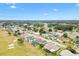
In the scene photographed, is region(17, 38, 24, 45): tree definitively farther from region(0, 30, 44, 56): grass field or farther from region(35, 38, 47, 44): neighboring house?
region(35, 38, 47, 44): neighboring house

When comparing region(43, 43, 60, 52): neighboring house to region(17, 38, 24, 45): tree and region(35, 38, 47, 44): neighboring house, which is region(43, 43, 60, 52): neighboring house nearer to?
region(35, 38, 47, 44): neighboring house

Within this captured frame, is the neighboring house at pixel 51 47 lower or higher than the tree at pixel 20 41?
lower

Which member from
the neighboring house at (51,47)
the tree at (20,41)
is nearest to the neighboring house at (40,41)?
the neighboring house at (51,47)

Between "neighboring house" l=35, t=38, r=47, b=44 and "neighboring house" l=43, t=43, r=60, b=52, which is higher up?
"neighboring house" l=35, t=38, r=47, b=44

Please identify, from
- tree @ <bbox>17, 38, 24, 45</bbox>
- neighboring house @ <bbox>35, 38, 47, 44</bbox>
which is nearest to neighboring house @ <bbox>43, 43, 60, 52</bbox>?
neighboring house @ <bbox>35, 38, 47, 44</bbox>

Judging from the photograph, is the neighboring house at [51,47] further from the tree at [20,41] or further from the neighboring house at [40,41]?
the tree at [20,41]

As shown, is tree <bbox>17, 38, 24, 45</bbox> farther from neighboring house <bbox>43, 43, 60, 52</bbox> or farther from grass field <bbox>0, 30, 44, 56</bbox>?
neighboring house <bbox>43, 43, 60, 52</bbox>

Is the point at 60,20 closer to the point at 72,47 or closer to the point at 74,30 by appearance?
the point at 74,30

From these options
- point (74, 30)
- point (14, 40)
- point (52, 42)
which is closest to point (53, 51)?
point (52, 42)
